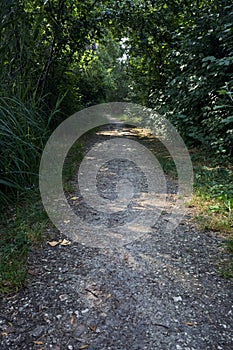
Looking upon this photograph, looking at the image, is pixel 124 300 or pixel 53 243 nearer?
pixel 124 300

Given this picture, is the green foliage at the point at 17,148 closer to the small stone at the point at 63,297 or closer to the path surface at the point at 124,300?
the path surface at the point at 124,300

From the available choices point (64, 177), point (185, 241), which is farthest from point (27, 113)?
point (185, 241)

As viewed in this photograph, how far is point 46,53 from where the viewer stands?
3480 mm

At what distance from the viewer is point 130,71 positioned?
6.72 m

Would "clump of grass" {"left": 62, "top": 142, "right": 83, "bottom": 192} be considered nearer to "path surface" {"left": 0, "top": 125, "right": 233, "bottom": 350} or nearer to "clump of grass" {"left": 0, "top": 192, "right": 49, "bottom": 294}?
"clump of grass" {"left": 0, "top": 192, "right": 49, "bottom": 294}

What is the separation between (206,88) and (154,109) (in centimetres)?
219

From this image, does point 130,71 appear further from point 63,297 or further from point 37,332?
point 37,332

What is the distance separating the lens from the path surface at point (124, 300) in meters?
1.07

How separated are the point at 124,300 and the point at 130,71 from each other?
6296 mm

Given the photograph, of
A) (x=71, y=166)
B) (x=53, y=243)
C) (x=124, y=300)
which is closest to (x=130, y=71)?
(x=71, y=166)

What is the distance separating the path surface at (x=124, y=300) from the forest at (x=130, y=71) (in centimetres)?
14

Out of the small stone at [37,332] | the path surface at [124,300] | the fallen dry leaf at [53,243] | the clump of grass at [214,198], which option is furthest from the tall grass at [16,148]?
the clump of grass at [214,198]

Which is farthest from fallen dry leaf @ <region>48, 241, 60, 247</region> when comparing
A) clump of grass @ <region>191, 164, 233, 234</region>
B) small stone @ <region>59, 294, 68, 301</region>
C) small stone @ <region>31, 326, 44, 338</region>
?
clump of grass @ <region>191, 164, 233, 234</region>

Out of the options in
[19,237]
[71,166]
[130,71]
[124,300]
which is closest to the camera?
[124,300]
